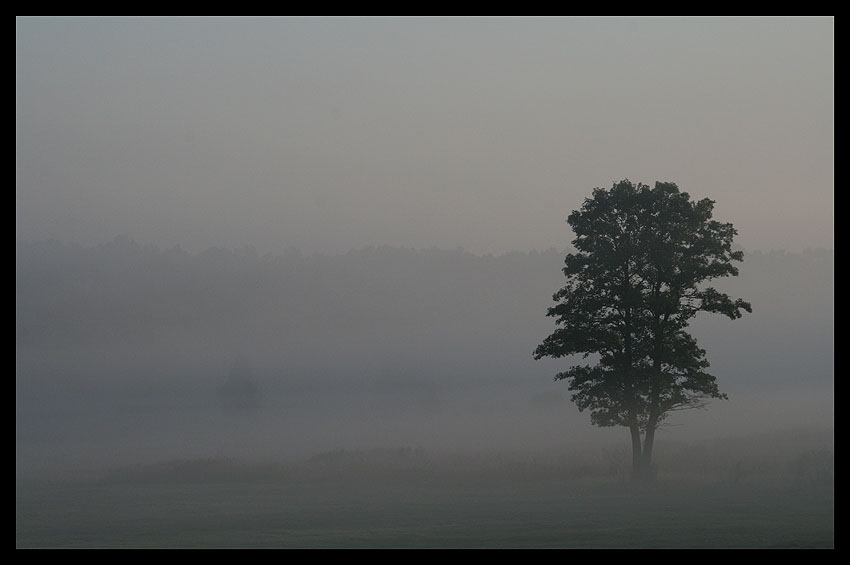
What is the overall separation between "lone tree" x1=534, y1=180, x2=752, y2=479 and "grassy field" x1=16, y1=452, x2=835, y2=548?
4.46 m

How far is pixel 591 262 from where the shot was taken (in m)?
60.2

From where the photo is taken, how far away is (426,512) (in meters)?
48.7

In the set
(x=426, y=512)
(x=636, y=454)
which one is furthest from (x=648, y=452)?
(x=426, y=512)

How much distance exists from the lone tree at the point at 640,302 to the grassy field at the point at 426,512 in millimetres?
4464

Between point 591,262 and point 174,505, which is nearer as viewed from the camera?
point 174,505

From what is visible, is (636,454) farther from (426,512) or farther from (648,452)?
(426,512)

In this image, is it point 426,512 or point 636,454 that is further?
point 636,454

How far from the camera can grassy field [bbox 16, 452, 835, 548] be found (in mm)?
38469

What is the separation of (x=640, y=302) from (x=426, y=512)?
712 inches

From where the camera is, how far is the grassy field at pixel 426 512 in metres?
38.5

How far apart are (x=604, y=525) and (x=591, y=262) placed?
851 inches

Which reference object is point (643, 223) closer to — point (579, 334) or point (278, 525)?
point (579, 334)
